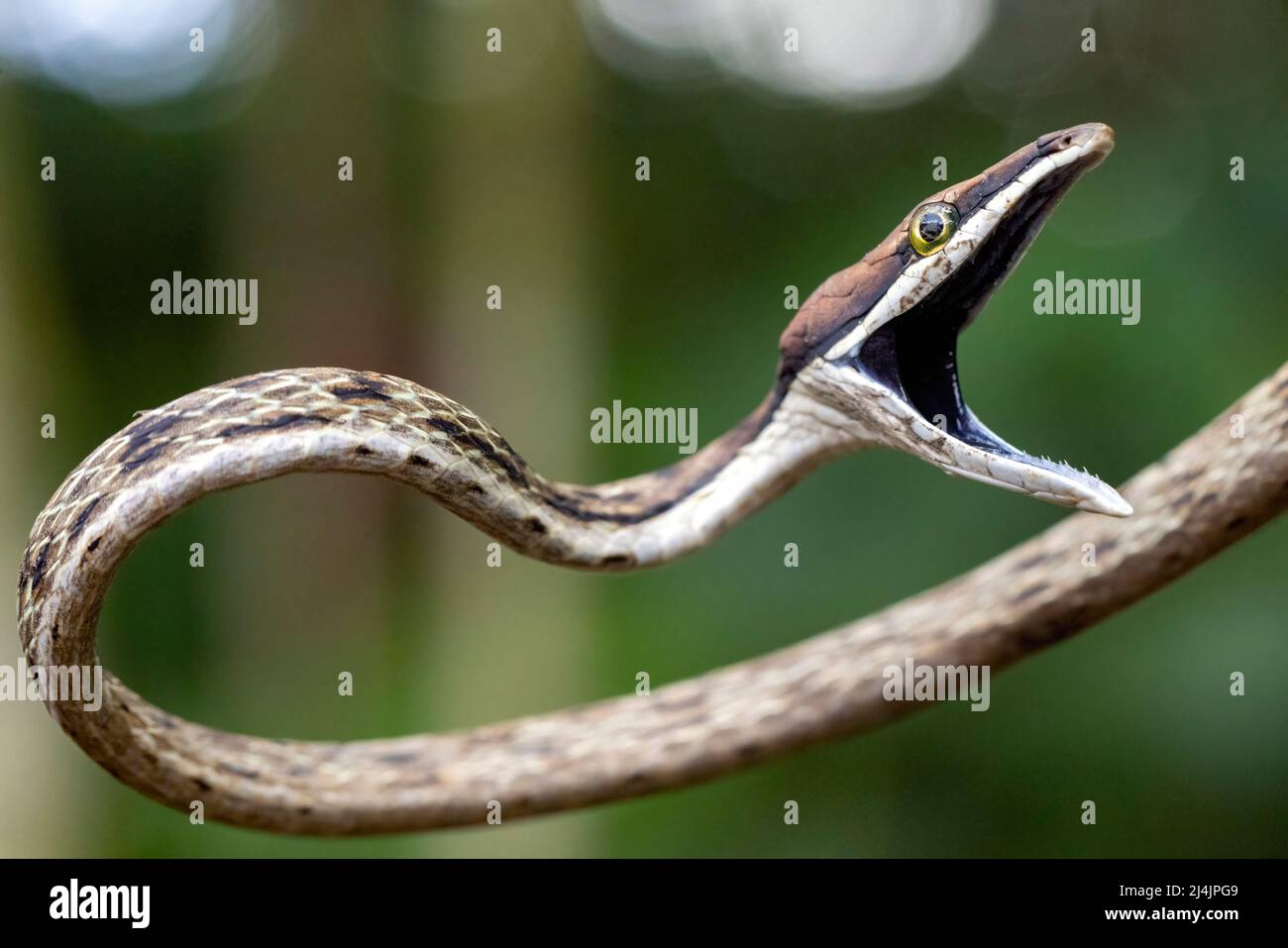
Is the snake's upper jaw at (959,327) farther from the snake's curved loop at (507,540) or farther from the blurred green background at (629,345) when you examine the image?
the blurred green background at (629,345)

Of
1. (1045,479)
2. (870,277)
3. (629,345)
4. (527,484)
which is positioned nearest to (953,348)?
(870,277)

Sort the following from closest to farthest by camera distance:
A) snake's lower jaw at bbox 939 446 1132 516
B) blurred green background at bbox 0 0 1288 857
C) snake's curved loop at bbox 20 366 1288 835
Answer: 1. snake's curved loop at bbox 20 366 1288 835
2. snake's lower jaw at bbox 939 446 1132 516
3. blurred green background at bbox 0 0 1288 857

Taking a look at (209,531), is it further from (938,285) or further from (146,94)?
(938,285)

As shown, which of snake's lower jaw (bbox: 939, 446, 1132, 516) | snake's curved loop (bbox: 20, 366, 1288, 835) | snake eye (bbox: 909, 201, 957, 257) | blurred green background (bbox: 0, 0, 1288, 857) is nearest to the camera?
snake's curved loop (bbox: 20, 366, 1288, 835)

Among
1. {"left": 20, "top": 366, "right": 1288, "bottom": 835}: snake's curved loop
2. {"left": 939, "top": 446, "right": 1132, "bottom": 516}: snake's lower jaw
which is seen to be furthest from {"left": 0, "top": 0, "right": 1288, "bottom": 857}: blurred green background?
{"left": 939, "top": 446, "right": 1132, "bottom": 516}: snake's lower jaw

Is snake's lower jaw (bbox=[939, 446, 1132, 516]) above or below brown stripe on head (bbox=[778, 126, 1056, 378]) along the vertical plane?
below

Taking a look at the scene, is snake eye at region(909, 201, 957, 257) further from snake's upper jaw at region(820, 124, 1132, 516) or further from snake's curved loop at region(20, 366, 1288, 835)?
snake's curved loop at region(20, 366, 1288, 835)

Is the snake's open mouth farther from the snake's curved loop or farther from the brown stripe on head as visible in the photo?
the snake's curved loop

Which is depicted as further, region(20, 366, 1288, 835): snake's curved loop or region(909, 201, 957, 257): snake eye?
region(909, 201, 957, 257): snake eye

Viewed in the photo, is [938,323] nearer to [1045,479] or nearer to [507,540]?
[1045,479]
